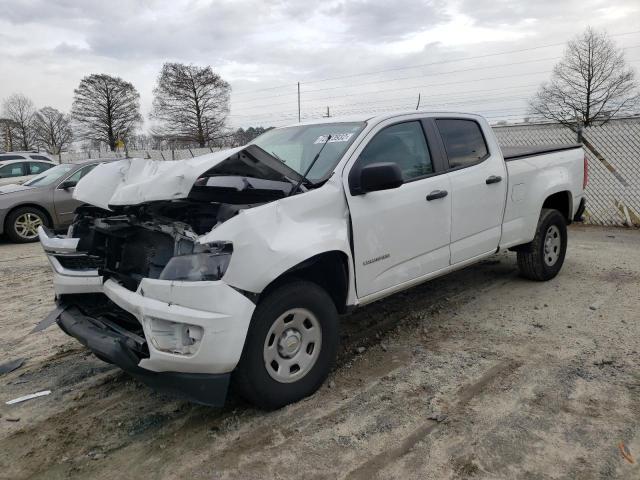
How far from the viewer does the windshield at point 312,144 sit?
12.2 feet

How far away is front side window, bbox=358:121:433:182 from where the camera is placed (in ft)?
12.7

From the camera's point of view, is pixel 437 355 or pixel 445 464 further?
pixel 437 355

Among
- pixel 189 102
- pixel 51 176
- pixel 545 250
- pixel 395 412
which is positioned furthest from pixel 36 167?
pixel 189 102

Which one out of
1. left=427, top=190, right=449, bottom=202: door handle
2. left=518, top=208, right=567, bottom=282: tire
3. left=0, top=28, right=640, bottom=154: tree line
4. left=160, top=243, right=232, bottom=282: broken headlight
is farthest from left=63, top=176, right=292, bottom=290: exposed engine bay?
left=0, top=28, right=640, bottom=154: tree line

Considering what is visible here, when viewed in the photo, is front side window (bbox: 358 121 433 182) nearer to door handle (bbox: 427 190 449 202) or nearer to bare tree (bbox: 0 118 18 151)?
door handle (bbox: 427 190 449 202)

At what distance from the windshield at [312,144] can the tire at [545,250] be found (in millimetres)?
2730

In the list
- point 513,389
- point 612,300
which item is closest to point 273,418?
point 513,389

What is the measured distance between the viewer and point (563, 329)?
4434 mm

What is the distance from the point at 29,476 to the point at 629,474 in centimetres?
314

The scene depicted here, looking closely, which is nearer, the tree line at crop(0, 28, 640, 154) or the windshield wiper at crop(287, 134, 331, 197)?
the windshield wiper at crop(287, 134, 331, 197)

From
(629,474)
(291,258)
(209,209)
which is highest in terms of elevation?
(209,209)

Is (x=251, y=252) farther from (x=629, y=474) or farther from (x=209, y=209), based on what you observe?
(x=629, y=474)

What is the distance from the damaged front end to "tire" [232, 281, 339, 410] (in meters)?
0.14

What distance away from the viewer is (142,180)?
3.24m
